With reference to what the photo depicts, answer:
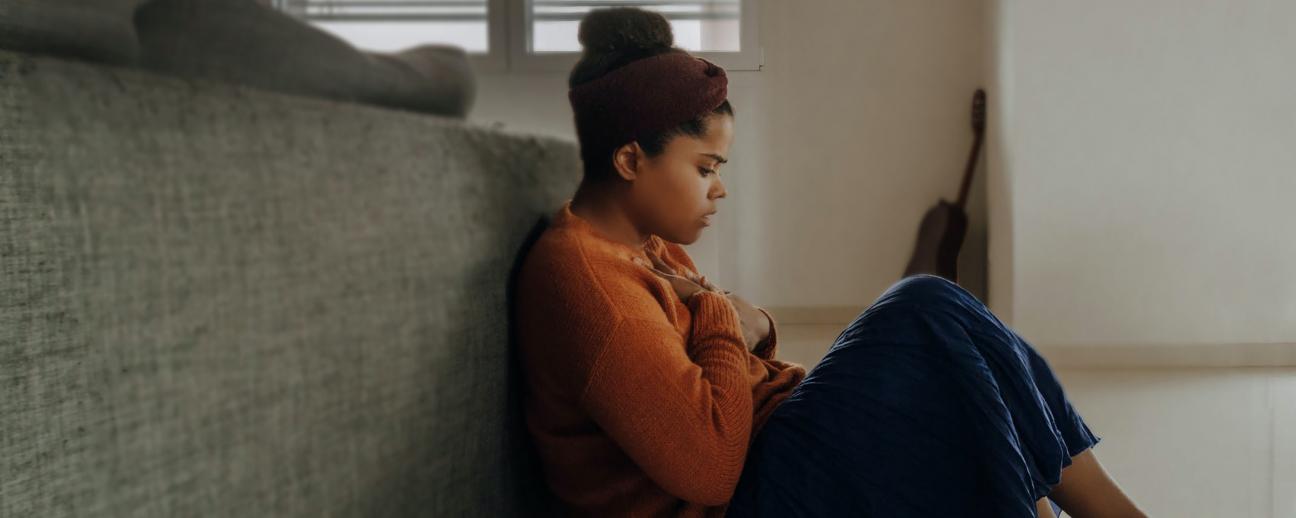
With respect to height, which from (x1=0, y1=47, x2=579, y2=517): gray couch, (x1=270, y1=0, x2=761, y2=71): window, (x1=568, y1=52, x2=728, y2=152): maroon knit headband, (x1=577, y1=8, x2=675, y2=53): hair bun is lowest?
(x1=0, y1=47, x2=579, y2=517): gray couch

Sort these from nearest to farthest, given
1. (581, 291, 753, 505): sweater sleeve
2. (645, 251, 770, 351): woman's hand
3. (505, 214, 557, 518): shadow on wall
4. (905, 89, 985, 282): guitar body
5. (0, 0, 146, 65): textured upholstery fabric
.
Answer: (0, 0, 146, 65): textured upholstery fabric
(581, 291, 753, 505): sweater sleeve
(505, 214, 557, 518): shadow on wall
(645, 251, 770, 351): woman's hand
(905, 89, 985, 282): guitar body

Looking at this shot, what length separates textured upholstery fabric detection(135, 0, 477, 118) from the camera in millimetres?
471

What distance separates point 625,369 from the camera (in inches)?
35.1

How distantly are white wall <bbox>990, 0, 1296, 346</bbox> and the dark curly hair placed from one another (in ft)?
7.32

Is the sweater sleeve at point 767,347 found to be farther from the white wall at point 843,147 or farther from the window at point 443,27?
the white wall at point 843,147

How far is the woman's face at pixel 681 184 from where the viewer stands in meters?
1.08

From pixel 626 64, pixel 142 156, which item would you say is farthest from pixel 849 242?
pixel 142 156

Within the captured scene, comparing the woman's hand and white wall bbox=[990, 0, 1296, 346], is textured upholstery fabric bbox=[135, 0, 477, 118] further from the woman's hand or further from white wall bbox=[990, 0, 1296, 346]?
white wall bbox=[990, 0, 1296, 346]

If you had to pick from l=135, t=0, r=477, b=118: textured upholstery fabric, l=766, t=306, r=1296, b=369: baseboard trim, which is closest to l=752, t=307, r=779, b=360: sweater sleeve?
l=135, t=0, r=477, b=118: textured upholstery fabric

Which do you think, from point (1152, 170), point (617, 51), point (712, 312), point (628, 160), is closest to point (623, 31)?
point (617, 51)

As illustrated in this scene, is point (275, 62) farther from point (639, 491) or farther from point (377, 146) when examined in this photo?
point (639, 491)

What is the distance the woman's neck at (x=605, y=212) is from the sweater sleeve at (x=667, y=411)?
0.18 metres

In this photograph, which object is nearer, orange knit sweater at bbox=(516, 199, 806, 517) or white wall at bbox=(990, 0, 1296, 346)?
orange knit sweater at bbox=(516, 199, 806, 517)

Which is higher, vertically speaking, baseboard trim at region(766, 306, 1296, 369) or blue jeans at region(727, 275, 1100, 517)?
blue jeans at region(727, 275, 1100, 517)
